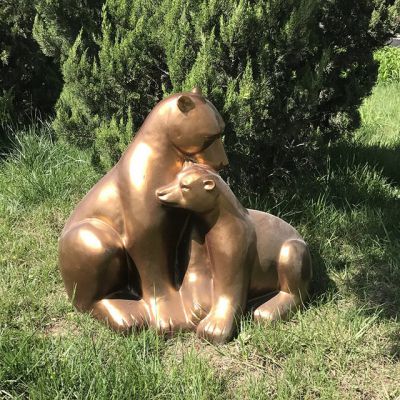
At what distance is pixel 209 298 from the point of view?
8.36 feet

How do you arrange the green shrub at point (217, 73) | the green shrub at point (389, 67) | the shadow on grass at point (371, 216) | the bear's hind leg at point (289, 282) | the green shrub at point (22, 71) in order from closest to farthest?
the bear's hind leg at point (289, 282) → the shadow on grass at point (371, 216) → the green shrub at point (217, 73) → the green shrub at point (22, 71) → the green shrub at point (389, 67)

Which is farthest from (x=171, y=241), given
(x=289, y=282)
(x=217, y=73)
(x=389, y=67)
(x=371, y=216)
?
(x=389, y=67)

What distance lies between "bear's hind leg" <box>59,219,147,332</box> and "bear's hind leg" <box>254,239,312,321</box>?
593 millimetres

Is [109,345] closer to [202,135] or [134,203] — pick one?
[134,203]

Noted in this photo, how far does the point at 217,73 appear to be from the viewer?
3480mm

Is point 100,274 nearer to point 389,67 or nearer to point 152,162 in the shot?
point 152,162

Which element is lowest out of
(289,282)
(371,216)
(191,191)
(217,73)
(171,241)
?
(371,216)

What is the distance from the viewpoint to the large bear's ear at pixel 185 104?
241cm

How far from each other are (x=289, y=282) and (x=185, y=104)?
0.98 m

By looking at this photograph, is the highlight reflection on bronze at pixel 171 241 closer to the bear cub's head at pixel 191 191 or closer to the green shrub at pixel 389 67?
the bear cub's head at pixel 191 191

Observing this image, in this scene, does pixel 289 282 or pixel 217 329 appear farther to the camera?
pixel 289 282

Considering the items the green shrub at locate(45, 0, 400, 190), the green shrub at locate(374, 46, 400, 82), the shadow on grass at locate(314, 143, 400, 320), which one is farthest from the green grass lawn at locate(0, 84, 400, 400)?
the green shrub at locate(374, 46, 400, 82)

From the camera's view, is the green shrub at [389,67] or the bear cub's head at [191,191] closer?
the bear cub's head at [191,191]

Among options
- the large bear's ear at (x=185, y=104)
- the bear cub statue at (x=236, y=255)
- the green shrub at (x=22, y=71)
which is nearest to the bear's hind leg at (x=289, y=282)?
the bear cub statue at (x=236, y=255)
